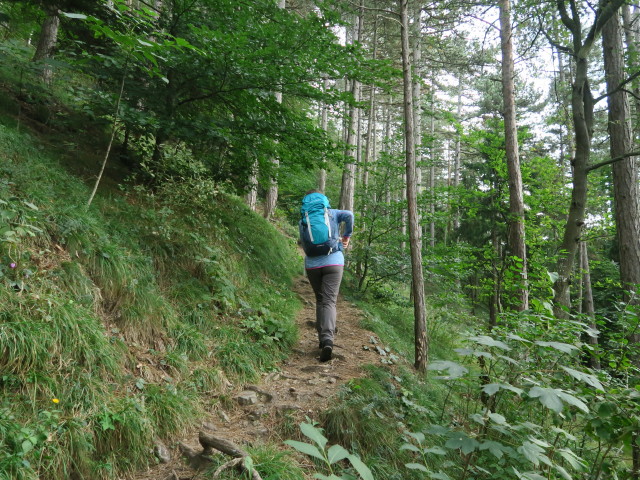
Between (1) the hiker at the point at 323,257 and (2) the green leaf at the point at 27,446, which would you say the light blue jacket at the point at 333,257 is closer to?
(1) the hiker at the point at 323,257

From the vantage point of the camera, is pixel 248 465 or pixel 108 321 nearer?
pixel 248 465

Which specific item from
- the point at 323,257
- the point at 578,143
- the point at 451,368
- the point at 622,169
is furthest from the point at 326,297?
the point at 622,169

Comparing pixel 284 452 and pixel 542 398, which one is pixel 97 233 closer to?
pixel 284 452

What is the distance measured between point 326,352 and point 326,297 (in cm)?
72

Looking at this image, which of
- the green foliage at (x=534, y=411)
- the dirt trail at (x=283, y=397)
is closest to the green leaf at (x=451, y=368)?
the green foliage at (x=534, y=411)

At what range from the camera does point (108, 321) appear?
11.1ft

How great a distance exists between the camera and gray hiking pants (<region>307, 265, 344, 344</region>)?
470 cm

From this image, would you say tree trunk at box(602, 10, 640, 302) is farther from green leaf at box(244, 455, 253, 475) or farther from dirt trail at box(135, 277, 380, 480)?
green leaf at box(244, 455, 253, 475)

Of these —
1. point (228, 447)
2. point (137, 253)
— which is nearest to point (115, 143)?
Answer: point (137, 253)

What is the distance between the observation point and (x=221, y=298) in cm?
479

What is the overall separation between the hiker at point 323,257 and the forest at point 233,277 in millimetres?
608

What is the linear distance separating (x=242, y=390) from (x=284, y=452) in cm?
121

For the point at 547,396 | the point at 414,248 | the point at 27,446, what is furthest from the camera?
the point at 414,248

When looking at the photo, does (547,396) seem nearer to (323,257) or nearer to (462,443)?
(462,443)
